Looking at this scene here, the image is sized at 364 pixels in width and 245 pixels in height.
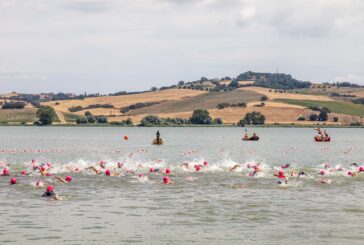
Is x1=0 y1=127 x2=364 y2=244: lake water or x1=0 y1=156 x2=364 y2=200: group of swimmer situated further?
x1=0 y1=156 x2=364 y2=200: group of swimmer

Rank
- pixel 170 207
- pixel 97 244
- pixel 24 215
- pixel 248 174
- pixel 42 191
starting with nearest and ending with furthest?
pixel 97 244 → pixel 24 215 → pixel 170 207 → pixel 42 191 → pixel 248 174

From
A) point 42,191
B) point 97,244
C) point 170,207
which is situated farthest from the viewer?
point 42,191

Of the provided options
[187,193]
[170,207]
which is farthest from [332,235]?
[187,193]

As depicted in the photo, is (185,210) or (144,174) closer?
(185,210)

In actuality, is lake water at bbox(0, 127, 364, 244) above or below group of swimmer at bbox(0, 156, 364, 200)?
below

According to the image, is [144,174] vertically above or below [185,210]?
above

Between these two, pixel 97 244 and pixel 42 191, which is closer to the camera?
pixel 97 244

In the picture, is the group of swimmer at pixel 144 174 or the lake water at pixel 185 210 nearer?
the lake water at pixel 185 210

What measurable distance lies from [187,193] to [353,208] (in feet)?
30.6

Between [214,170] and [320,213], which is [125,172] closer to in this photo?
[214,170]

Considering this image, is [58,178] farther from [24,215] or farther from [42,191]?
[24,215]

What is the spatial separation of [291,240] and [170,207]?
868 centimetres

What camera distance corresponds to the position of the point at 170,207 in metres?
33.5

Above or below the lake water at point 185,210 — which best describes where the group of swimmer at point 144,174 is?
above
